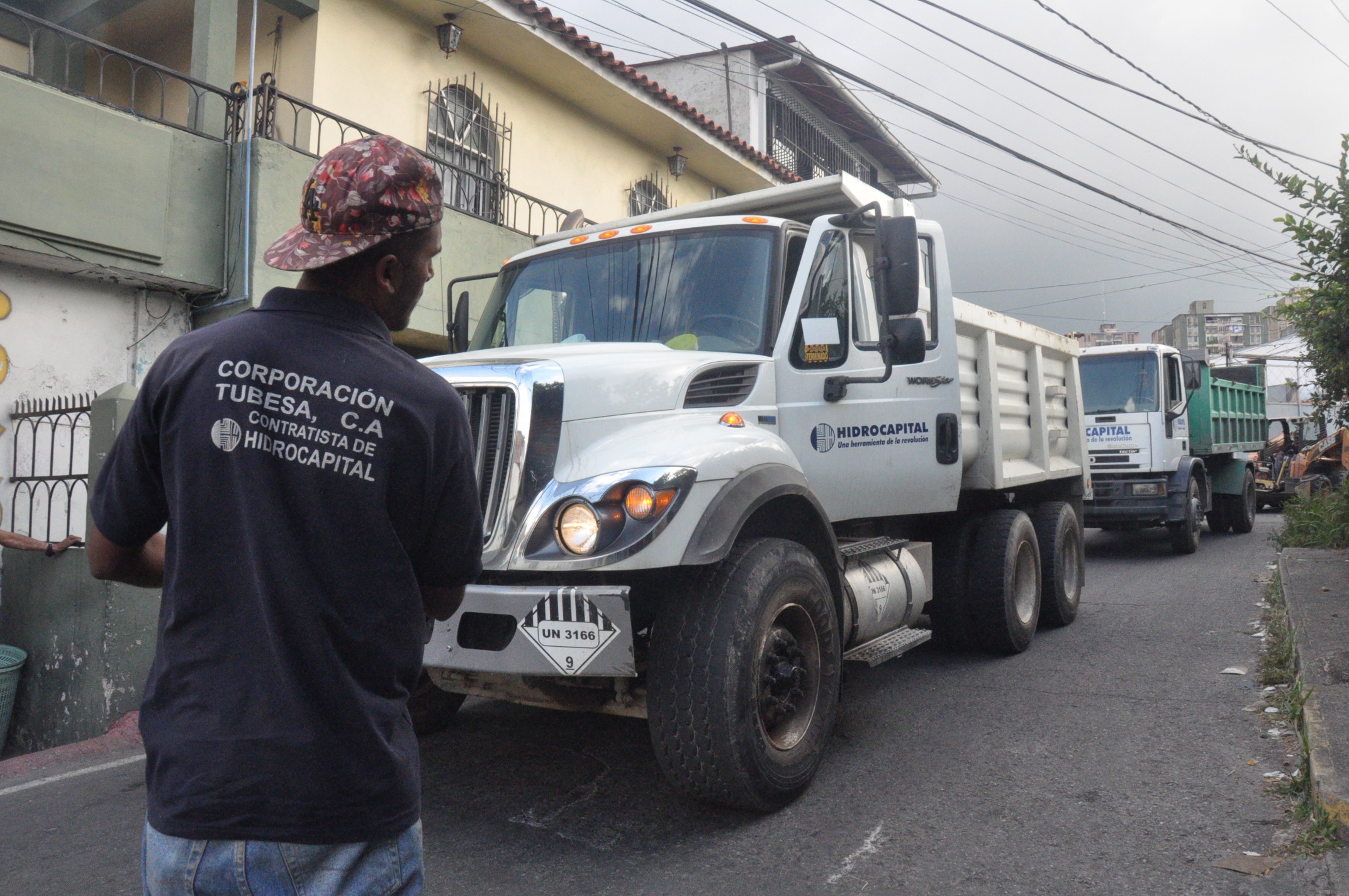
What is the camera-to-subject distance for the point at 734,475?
3811mm

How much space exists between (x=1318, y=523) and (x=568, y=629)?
11278mm

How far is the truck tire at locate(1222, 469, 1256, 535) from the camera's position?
49.7 feet

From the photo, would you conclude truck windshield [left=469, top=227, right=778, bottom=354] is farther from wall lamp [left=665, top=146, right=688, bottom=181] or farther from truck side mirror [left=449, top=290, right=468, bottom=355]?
wall lamp [left=665, top=146, right=688, bottom=181]

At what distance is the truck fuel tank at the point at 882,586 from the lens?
4.78 meters

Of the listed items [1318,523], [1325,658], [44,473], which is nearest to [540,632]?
[1325,658]

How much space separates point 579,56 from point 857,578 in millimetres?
8688

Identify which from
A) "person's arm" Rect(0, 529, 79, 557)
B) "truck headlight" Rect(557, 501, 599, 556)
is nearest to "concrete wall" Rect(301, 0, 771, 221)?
"person's arm" Rect(0, 529, 79, 557)

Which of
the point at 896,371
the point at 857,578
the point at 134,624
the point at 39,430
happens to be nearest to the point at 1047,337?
the point at 896,371

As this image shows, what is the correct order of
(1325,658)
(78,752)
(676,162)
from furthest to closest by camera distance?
(676,162) < (1325,658) < (78,752)

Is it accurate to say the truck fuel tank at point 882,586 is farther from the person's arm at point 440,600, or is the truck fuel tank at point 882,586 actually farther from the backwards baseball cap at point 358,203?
the backwards baseball cap at point 358,203

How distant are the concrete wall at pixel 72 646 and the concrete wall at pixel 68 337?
604 millimetres

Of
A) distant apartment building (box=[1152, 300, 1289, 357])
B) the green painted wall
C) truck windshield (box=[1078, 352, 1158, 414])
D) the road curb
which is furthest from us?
distant apartment building (box=[1152, 300, 1289, 357])

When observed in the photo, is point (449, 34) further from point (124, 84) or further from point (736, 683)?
point (736, 683)

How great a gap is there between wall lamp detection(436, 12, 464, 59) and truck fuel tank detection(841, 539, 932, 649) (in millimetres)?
7572
